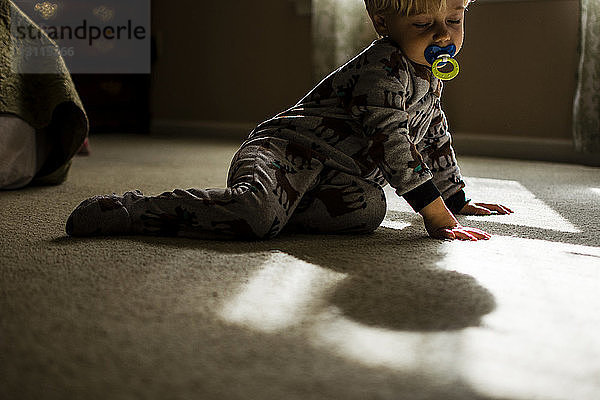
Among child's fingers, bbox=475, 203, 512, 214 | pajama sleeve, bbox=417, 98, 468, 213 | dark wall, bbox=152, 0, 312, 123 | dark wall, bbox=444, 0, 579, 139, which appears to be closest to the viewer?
pajama sleeve, bbox=417, 98, 468, 213

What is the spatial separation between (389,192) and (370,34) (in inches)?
38.6

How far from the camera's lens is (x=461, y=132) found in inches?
92.1

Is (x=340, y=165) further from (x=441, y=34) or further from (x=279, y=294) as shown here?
(x=279, y=294)

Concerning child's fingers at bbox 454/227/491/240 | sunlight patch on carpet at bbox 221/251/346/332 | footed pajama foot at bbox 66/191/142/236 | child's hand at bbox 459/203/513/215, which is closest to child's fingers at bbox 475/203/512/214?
child's hand at bbox 459/203/513/215

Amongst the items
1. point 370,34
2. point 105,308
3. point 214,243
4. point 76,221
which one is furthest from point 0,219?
point 370,34

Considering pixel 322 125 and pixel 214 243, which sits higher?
pixel 322 125

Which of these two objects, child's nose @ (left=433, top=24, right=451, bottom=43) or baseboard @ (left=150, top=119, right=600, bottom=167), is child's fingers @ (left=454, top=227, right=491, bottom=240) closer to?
child's nose @ (left=433, top=24, right=451, bottom=43)

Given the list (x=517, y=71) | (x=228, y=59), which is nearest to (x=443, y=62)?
(x=517, y=71)

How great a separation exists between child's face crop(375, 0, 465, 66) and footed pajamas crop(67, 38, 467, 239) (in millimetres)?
Result: 20

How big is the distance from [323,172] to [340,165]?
0.03 meters

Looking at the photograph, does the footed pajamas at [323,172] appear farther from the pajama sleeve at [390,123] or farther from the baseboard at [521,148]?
the baseboard at [521,148]

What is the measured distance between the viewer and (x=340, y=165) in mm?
1086

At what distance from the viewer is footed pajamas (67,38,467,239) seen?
102 centimetres

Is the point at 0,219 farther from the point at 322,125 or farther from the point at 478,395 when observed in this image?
the point at 478,395
